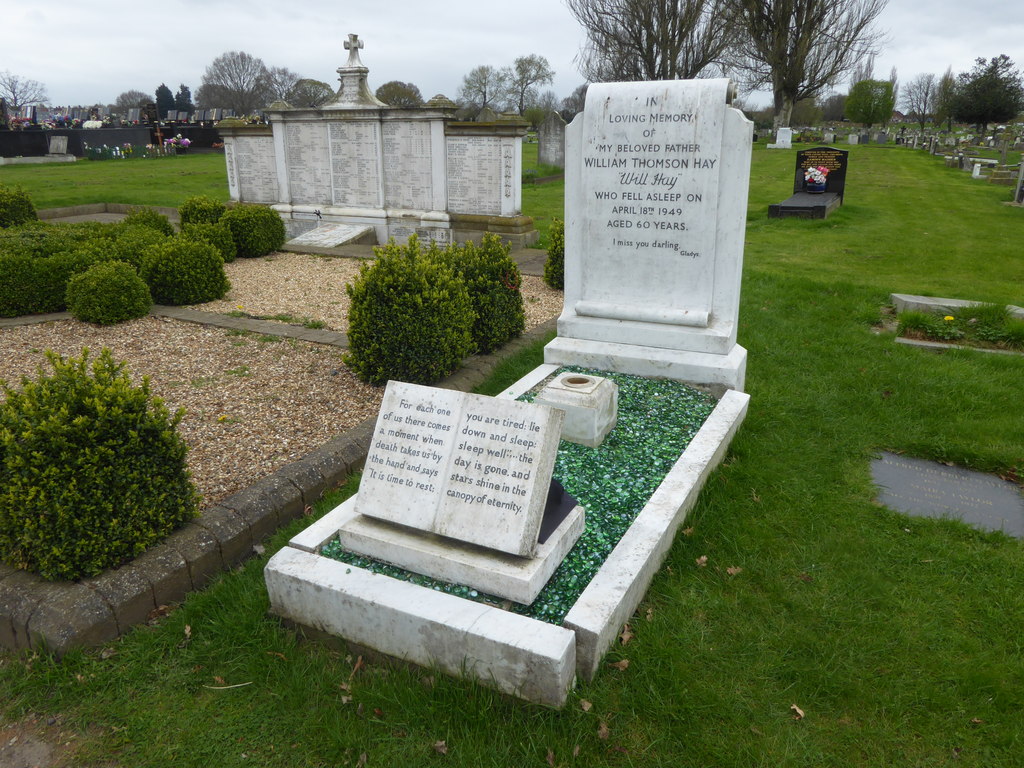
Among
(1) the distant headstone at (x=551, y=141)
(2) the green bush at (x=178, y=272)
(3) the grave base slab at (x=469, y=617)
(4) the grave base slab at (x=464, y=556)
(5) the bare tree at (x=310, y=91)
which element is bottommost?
(3) the grave base slab at (x=469, y=617)

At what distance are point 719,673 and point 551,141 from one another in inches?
1006

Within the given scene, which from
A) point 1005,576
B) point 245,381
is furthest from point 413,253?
point 1005,576

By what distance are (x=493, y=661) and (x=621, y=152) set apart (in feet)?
13.1

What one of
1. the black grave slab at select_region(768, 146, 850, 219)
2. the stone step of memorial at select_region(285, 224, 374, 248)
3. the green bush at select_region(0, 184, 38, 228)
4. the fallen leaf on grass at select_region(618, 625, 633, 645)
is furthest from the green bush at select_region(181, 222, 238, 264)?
the black grave slab at select_region(768, 146, 850, 219)

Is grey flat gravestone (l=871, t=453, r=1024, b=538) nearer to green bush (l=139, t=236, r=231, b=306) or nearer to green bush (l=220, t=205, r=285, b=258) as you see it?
green bush (l=139, t=236, r=231, b=306)

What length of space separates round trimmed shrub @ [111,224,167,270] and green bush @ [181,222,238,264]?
50cm

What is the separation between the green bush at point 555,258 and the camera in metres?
9.04

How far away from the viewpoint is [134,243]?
8938 millimetres

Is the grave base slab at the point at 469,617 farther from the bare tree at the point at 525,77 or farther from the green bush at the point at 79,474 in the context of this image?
the bare tree at the point at 525,77

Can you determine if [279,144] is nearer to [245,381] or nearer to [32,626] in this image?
[245,381]

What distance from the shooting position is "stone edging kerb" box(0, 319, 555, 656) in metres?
2.99

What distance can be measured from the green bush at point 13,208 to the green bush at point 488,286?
33.0 feet

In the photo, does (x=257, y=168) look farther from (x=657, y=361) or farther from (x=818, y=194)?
(x=818, y=194)

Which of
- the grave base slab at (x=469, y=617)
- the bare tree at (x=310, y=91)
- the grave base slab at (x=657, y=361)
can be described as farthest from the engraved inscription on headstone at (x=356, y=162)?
the bare tree at (x=310, y=91)
